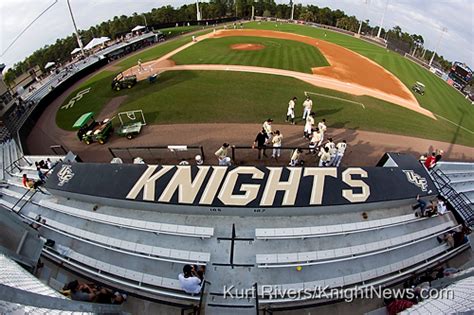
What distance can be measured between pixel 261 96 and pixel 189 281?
18.7 m

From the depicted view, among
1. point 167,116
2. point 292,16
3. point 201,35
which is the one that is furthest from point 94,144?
point 292,16

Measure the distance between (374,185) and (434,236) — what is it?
3231 millimetres

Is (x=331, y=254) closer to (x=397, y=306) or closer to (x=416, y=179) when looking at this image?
(x=397, y=306)

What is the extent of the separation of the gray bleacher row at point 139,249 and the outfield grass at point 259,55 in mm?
25711

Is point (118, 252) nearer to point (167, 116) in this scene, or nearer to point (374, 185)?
point (374, 185)

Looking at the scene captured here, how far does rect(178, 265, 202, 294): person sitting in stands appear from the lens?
8734 millimetres

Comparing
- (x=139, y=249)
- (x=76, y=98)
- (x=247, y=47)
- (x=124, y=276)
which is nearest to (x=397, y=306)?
(x=139, y=249)

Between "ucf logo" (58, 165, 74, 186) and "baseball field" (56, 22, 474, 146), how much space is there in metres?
8.77

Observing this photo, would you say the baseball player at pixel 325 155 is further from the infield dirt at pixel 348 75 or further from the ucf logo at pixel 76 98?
the ucf logo at pixel 76 98

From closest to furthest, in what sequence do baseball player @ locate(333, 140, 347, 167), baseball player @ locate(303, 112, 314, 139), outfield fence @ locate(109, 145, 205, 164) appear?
1. baseball player @ locate(333, 140, 347, 167)
2. outfield fence @ locate(109, 145, 205, 164)
3. baseball player @ locate(303, 112, 314, 139)

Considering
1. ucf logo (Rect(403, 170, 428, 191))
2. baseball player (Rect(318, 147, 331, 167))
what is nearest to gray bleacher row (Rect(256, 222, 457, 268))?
ucf logo (Rect(403, 170, 428, 191))

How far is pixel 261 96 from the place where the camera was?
942 inches

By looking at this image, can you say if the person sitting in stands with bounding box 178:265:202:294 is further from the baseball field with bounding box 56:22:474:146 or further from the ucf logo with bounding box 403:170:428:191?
the baseball field with bounding box 56:22:474:146

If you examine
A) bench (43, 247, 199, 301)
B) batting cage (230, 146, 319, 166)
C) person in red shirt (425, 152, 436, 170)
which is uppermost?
person in red shirt (425, 152, 436, 170)
